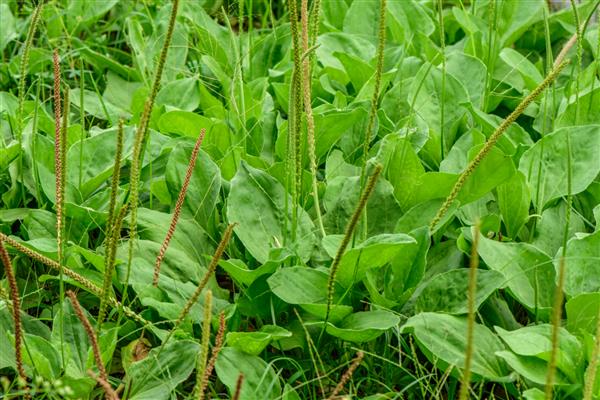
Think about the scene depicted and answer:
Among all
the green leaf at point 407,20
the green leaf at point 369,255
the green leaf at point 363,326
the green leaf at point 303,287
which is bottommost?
the green leaf at point 363,326

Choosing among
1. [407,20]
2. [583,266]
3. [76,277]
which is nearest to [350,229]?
[76,277]

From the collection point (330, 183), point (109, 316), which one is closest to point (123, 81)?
point (330, 183)

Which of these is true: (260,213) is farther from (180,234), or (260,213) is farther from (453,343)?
(453,343)

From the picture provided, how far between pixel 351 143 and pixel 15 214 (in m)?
1.01

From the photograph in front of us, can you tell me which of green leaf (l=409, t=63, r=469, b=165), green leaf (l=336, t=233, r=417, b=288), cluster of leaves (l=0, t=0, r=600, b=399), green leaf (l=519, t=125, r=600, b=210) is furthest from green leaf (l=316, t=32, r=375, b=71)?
green leaf (l=336, t=233, r=417, b=288)

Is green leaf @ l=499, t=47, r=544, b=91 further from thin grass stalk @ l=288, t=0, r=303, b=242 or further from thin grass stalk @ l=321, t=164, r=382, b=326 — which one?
thin grass stalk @ l=321, t=164, r=382, b=326

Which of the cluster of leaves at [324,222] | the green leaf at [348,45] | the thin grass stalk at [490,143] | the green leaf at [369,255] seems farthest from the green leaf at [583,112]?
the green leaf at [369,255]

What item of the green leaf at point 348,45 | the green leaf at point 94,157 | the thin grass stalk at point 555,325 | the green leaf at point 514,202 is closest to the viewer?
the thin grass stalk at point 555,325

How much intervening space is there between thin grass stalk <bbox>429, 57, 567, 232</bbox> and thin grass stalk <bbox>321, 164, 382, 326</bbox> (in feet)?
0.86

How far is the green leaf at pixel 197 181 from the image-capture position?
258 centimetres

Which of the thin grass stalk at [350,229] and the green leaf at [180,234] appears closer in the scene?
the thin grass stalk at [350,229]

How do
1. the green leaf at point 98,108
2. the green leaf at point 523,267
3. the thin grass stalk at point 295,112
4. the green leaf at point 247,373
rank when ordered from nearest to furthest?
the thin grass stalk at point 295,112, the green leaf at point 247,373, the green leaf at point 523,267, the green leaf at point 98,108

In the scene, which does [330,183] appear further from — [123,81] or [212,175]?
[123,81]

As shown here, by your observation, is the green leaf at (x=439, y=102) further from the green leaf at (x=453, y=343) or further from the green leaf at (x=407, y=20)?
the green leaf at (x=453, y=343)
